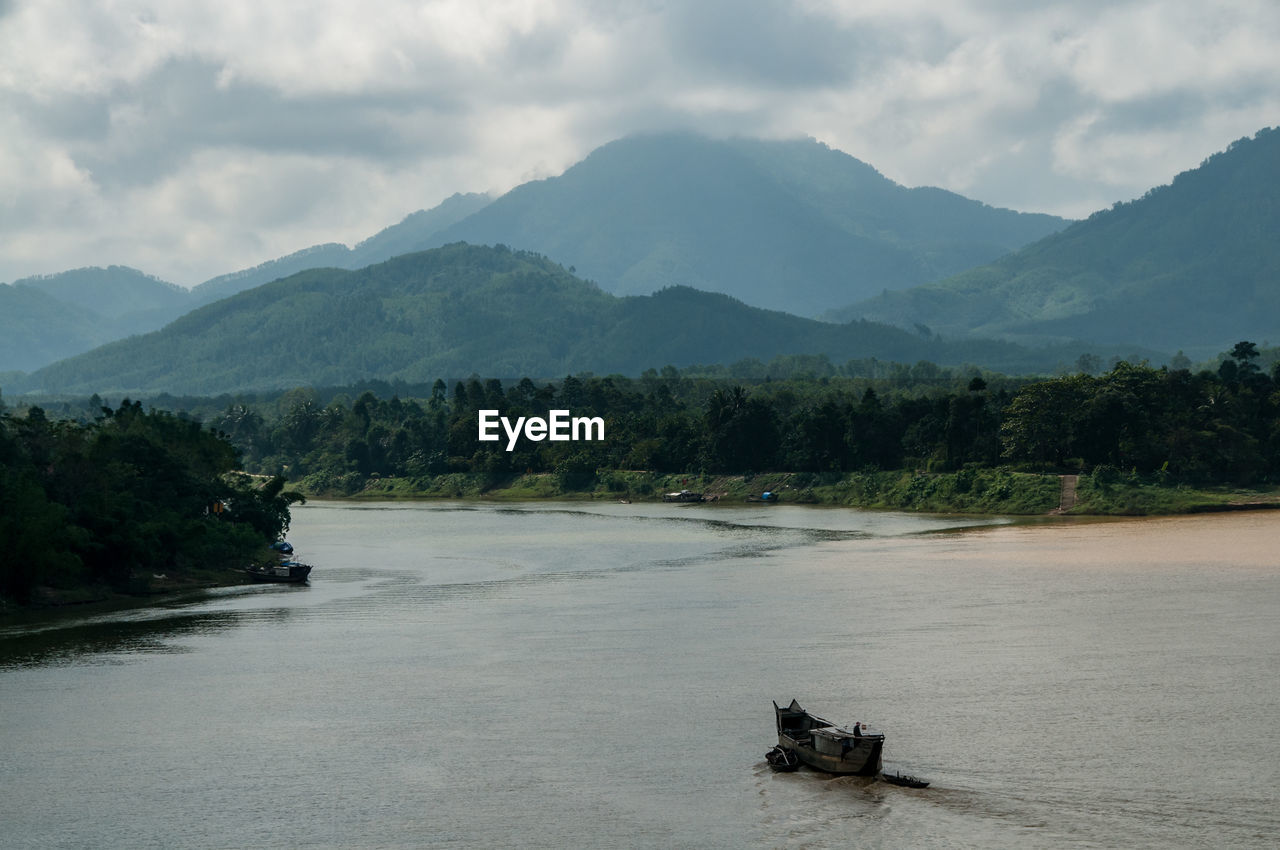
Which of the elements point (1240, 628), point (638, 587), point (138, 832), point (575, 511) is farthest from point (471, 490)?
point (138, 832)

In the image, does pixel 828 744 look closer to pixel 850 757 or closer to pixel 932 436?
pixel 850 757

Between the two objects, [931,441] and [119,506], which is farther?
[931,441]

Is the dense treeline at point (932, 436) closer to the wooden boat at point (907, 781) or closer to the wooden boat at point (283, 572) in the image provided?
the wooden boat at point (283, 572)

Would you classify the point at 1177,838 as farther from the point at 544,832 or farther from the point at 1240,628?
the point at 1240,628

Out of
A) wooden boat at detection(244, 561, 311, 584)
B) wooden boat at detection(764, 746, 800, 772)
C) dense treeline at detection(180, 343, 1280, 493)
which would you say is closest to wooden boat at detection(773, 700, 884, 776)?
wooden boat at detection(764, 746, 800, 772)

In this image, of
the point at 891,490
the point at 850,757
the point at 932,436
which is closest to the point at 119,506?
the point at 850,757

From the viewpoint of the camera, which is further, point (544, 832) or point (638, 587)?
point (638, 587)
